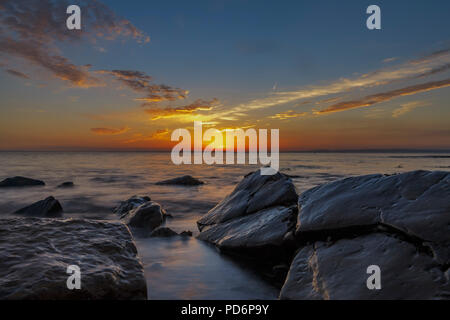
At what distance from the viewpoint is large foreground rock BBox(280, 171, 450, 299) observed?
2.28m

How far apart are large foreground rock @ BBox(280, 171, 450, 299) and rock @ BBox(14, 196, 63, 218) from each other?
7849 millimetres

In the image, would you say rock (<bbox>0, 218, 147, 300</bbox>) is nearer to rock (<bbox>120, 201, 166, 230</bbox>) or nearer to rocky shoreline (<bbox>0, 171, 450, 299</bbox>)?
rocky shoreline (<bbox>0, 171, 450, 299</bbox>)

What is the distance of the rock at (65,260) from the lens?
8.23ft

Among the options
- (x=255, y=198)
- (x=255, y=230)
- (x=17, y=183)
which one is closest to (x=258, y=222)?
(x=255, y=230)

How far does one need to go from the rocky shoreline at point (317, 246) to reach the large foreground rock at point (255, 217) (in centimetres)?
3

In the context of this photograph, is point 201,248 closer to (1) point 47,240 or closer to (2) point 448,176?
(1) point 47,240

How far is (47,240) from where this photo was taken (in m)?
3.52

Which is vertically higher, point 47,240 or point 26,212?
point 47,240

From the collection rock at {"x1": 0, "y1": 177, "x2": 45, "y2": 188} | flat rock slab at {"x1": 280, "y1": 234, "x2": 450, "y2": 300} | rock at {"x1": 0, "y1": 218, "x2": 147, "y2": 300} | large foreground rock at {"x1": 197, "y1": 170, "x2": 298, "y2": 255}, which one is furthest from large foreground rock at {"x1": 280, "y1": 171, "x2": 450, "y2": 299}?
rock at {"x1": 0, "y1": 177, "x2": 45, "y2": 188}

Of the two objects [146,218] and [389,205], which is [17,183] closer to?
[146,218]

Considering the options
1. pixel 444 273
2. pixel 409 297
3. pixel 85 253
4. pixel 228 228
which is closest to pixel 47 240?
pixel 85 253

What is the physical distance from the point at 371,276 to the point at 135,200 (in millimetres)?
7689

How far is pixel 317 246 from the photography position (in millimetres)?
3205

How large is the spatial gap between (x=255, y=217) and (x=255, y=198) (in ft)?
2.37
